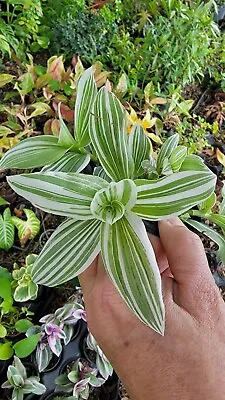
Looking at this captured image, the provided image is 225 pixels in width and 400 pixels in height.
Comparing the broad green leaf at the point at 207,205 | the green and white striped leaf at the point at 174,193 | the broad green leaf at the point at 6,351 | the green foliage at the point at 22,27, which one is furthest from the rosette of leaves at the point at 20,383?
the green foliage at the point at 22,27

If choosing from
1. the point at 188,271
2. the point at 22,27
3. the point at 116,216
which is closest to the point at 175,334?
the point at 188,271

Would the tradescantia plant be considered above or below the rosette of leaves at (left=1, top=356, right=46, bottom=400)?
above

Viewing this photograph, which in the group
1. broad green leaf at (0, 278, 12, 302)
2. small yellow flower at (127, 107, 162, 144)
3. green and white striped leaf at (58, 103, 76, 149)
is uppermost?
green and white striped leaf at (58, 103, 76, 149)

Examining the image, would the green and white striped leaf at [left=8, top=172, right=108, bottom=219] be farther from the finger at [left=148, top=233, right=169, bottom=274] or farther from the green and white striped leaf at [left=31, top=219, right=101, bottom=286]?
the finger at [left=148, top=233, right=169, bottom=274]

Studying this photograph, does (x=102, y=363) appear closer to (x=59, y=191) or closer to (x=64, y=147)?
(x=64, y=147)

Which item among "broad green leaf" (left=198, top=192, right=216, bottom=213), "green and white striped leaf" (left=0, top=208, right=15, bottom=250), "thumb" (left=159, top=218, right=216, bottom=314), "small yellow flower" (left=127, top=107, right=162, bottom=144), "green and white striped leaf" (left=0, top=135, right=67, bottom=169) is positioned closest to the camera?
"thumb" (left=159, top=218, right=216, bottom=314)

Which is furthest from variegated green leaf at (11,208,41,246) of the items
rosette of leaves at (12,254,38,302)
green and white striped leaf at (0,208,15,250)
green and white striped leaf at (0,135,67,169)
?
green and white striped leaf at (0,135,67,169)

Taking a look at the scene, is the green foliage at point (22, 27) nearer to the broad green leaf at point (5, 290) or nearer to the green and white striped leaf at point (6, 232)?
the green and white striped leaf at point (6, 232)

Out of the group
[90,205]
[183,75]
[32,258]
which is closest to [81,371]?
[32,258]
